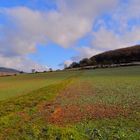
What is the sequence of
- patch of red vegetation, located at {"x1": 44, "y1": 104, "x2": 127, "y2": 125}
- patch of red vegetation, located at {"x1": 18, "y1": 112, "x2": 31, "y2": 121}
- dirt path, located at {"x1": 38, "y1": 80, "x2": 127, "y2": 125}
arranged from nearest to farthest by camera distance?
patch of red vegetation, located at {"x1": 44, "y1": 104, "x2": 127, "y2": 125}
dirt path, located at {"x1": 38, "y1": 80, "x2": 127, "y2": 125}
patch of red vegetation, located at {"x1": 18, "y1": 112, "x2": 31, "y2": 121}

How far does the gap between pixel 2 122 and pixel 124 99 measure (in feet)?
32.3

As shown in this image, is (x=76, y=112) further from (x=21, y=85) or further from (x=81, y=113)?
(x=21, y=85)

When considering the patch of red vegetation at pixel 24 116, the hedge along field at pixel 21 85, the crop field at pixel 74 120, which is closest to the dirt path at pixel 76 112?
the crop field at pixel 74 120

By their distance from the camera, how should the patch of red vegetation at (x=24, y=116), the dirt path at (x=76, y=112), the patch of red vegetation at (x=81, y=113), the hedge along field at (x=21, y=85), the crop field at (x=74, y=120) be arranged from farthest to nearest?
the hedge along field at (x=21, y=85) → the patch of red vegetation at (x=24, y=116) → the dirt path at (x=76, y=112) → the patch of red vegetation at (x=81, y=113) → the crop field at (x=74, y=120)

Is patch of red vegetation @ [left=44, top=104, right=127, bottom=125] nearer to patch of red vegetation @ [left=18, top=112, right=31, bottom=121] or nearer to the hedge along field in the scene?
patch of red vegetation @ [left=18, top=112, right=31, bottom=121]

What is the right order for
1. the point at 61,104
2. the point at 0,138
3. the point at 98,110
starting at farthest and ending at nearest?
the point at 61,104 → the point at 98,110 → the point at 0,138

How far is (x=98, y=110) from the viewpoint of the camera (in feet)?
78.9

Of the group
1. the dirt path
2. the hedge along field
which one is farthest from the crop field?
the hedge along field

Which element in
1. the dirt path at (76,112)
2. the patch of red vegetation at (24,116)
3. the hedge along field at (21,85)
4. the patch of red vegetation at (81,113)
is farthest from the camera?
the hedge along field at (21,85)

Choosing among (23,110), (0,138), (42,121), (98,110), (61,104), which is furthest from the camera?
(61,104)

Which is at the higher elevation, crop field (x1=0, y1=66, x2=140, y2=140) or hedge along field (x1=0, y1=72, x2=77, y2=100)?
hedge along field (x1=0, y1=72, x2=77, y2=100)

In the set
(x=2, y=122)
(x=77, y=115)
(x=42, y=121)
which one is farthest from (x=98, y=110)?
(x=2, y=122)

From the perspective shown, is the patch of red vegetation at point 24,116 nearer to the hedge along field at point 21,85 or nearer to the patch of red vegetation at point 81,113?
the patch of red vegetation at point 81,113

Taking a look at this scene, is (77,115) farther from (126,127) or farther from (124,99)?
(124,99)
